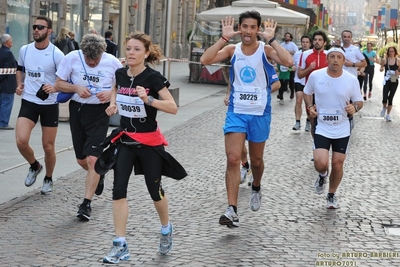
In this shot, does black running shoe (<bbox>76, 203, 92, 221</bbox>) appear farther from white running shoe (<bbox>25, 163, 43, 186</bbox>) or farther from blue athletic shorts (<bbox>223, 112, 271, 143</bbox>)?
white running shoe (<bbox>25, 163, 43, 186</bbox>)

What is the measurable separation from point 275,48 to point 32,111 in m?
2.73

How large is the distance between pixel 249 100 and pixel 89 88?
58.9 inches

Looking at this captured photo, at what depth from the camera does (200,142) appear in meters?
14.8

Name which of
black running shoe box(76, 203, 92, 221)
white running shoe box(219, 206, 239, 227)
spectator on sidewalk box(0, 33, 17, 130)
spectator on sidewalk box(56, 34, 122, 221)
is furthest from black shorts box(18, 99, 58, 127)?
spectator on sidewalk box(0, 33, 17, 130)

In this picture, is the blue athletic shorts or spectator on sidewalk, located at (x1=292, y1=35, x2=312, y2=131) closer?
the blue athletic shorts

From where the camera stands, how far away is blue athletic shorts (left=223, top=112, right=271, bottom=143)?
8.25 metres

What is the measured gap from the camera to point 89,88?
8.64 m

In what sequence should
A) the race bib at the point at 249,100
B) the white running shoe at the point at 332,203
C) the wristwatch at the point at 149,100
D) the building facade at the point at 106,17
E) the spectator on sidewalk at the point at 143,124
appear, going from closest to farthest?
1. the wristwatch at the point at 149,100
2. the spectator on sidewalk at the point at 143,124
3. the race bib at the point at 249,100
4. the white running shoe at the point at 332,203
5. the building facade at the point at 106,17

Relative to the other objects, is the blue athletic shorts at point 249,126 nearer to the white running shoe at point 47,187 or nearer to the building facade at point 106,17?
the white running shoe at point 47,187

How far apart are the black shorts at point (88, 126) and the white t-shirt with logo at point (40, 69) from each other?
2.36 ft

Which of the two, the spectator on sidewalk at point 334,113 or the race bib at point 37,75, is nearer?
the spectator on sidewalk at point 334,113

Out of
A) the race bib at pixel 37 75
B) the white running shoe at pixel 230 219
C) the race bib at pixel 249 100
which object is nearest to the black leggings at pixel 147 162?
the white running shoe at pixel 230 219

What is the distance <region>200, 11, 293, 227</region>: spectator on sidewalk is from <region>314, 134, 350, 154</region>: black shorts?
3.50 ft

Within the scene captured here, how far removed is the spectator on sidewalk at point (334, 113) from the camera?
922 centimetres
